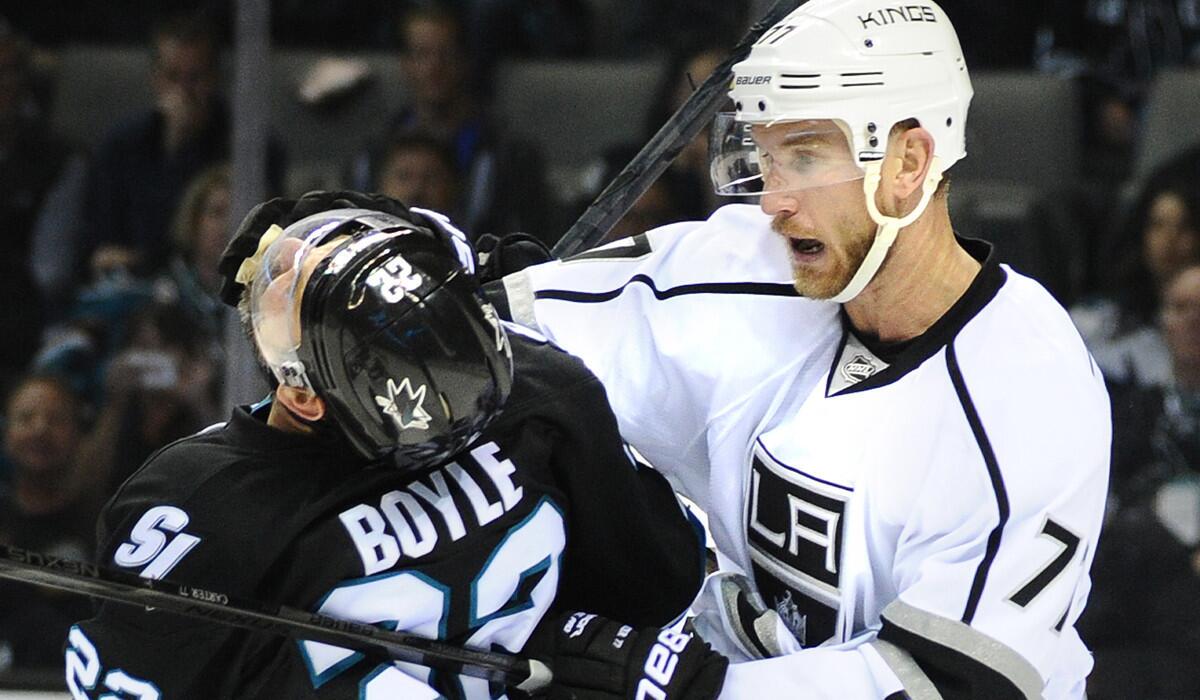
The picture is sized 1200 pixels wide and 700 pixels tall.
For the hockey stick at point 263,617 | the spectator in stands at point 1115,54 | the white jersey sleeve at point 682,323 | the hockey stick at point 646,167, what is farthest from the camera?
the spectator in stands at point 1115,54

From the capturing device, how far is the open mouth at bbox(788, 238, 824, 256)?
5.61ft

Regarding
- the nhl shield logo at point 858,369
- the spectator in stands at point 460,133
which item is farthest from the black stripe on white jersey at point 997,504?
the spectator in stands at point 460,133

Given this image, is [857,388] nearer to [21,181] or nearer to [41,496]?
[41,496]

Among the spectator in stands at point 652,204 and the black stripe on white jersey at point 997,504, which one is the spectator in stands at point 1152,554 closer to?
the spectator in stands at point 652,204

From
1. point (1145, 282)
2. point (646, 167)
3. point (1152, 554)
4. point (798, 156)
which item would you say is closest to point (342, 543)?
point (798, 156)

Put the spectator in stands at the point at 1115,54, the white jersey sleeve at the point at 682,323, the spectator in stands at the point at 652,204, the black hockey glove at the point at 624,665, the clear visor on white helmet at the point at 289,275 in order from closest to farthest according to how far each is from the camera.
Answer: the clear visor on white helmet at the point at 289,275 → the black hockey glove at the point at 624,665 → the white jersey sleeve at the point at 682,323 → the spectator in stands at the point at 652,204 → the spectator in stands at the point at 1115,54

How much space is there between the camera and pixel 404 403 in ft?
4.58

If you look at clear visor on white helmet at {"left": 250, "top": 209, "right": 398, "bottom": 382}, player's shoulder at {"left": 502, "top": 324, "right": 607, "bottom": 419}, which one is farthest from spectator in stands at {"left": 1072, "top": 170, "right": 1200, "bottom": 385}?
clear visor on white helmet at {"left": 250, "top": 209, "right": 398, "bottom": 382}

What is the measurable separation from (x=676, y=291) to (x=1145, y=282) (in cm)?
135

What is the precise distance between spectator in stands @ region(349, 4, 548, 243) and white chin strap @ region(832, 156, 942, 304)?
1.44 m

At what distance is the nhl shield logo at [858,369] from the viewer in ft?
5.68

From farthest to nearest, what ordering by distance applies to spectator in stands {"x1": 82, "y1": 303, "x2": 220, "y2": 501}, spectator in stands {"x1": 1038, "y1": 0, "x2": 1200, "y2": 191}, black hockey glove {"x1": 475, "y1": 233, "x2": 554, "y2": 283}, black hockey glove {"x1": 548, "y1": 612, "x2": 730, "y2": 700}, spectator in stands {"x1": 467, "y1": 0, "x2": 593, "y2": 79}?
spectator in stands {"x1": 467, "y1": 0, "x2": 593, "y2": 79} < spectator in stands {"x1": 82, "y1": 303, "x2": 220, "y2": 501} < spectator in stands {"x1": 1038, "y1": 0, "x2": 1200, "y2": 191} < black hockey glove {"x1": 475, "y1": 233, "x2": 554, "y2": 283} < black hockey glove {"x1": 548, "y1": 612, "x2": 730, "y2": 700}

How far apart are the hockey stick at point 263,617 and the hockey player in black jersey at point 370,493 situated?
22mm

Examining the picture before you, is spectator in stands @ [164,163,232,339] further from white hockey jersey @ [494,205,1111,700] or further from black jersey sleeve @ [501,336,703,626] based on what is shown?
black jersey sleeve @ [501,336,703,626]
